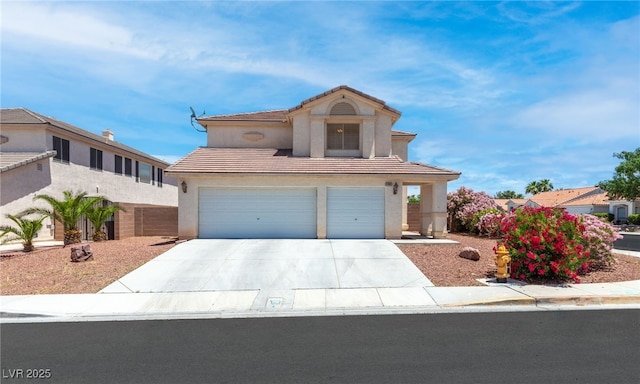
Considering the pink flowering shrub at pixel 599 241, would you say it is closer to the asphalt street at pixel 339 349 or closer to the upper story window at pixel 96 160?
the asphalt street at pixel 339 349

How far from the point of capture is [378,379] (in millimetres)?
4668

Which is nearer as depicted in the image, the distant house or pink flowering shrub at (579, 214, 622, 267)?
pink flowering shrub at (579, 214, 622, 267)

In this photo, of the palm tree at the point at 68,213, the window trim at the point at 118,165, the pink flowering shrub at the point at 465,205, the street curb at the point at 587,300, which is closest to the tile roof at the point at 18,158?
the palm tree at the point at 68,213

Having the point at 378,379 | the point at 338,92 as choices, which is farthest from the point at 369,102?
the point at 378,379

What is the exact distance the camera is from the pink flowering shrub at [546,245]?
9.62 m

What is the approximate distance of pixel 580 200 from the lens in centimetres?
5447

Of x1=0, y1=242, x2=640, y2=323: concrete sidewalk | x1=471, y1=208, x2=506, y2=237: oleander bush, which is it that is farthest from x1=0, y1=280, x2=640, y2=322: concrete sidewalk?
x1=471, y1=208, x2=506, y2=237: oleander bush

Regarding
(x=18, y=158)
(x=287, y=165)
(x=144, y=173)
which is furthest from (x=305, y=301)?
(x=144, y=173)

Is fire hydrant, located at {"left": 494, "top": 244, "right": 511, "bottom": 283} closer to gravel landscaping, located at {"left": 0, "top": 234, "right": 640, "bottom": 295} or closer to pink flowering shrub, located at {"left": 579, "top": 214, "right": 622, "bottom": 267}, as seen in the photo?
gravel landscaping, located at {"left": 0, "top": 234, "right": 640, "bottom": 295}

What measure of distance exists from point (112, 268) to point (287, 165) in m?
8.11

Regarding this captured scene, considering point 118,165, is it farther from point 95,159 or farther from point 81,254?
point 81,254

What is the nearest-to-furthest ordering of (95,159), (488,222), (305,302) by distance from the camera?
(305,302) < (488,222) < (95,159)

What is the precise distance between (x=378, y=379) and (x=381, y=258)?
25.3 feet

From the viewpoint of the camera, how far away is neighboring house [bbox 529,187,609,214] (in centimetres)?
5023
